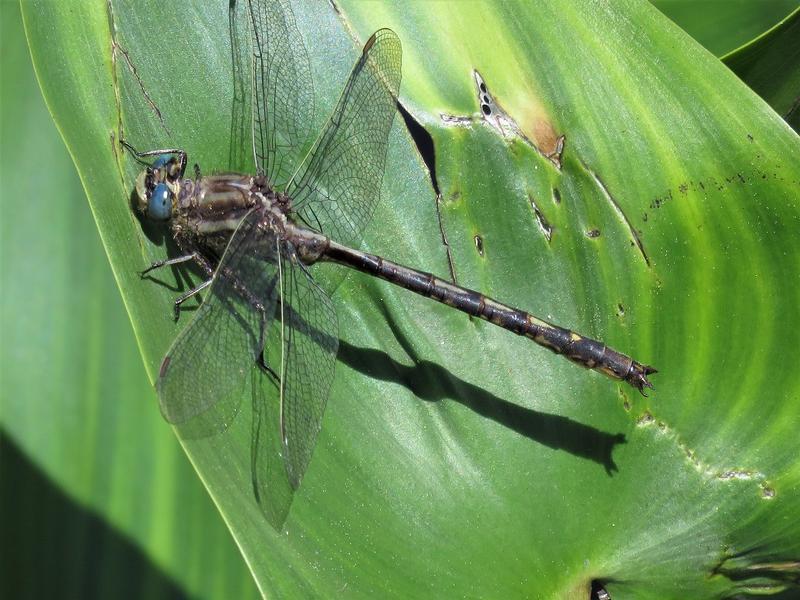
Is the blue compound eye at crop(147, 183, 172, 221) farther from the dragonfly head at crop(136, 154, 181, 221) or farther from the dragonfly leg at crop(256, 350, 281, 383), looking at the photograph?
the dragonfly leg at crop(256, 350, 281, 383)

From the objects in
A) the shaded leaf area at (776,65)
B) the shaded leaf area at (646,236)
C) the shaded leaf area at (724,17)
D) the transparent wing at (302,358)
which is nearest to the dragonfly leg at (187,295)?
the transparent wing at (302,358)

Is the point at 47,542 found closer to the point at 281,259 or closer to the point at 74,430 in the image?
the point at 74,430

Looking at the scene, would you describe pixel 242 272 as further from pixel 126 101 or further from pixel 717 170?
pixel 717 170

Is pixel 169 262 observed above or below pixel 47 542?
above

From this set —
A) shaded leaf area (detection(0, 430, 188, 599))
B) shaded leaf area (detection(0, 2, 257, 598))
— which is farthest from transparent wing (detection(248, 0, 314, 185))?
shaded leaf area (detection(0, 430, 188, 599))

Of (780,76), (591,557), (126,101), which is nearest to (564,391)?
(591,557)

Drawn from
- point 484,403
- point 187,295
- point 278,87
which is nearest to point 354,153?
point 278,87
